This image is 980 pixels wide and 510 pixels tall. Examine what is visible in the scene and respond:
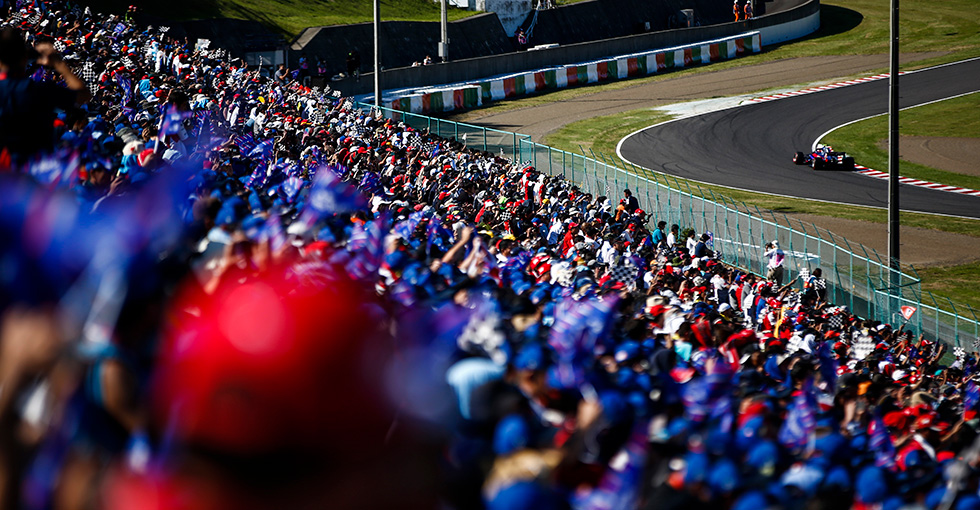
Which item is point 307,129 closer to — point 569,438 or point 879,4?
point 569,438

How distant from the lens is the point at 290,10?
46.7 metres

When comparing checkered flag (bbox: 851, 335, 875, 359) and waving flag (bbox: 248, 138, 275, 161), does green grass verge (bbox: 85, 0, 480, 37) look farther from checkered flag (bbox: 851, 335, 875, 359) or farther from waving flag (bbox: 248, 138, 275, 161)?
checkered flag (bbox: 851, 335, 875, 359)

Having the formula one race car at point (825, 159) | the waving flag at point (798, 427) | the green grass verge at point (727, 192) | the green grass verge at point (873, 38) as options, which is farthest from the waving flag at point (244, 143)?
the green grass verge at point (873, 38)

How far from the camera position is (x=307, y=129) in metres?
16.9

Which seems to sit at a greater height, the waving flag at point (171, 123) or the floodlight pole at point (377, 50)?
the floodlight pole at point (377, 50)

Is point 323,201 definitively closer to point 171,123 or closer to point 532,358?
point 532,358

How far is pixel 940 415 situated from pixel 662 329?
299 cm

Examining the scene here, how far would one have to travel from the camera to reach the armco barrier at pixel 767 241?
16.9 m

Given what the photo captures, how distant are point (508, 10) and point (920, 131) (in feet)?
76.7

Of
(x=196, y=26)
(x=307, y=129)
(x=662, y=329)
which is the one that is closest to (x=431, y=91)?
(x=196, y=26)

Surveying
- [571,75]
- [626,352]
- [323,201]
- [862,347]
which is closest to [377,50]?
[862,347]

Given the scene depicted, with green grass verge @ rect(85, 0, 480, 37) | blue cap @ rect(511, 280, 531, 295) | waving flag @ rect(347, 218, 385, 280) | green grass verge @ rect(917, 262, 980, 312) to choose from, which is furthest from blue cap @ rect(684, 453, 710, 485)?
green grass verge @ rect(85, 0, 480, 37)

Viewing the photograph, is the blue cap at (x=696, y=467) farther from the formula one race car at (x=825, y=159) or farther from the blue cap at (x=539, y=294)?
the formula one race car at (x=825, y=159)

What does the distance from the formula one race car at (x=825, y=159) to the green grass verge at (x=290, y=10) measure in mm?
23533
